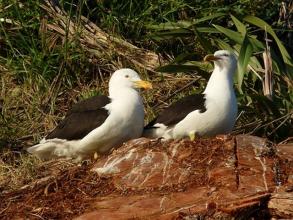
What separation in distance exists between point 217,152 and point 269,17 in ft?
15.4

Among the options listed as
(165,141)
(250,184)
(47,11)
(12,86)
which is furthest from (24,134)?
(250,184)

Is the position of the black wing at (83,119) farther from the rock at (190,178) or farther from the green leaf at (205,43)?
the green leaf at (205,43)

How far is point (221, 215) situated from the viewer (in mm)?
7652

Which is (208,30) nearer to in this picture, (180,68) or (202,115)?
(180,68)

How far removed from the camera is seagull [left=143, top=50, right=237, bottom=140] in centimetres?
929

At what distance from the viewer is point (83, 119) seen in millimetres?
9414

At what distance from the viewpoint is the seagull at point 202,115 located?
9289 mm

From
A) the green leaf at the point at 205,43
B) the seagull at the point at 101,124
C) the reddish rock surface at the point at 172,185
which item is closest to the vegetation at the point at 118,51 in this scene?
the green leaf at the point at 205,43

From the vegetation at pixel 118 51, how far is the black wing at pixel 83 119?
127 centimetres

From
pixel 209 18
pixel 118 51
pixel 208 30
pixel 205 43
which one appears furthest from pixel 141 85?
pixel 118 51

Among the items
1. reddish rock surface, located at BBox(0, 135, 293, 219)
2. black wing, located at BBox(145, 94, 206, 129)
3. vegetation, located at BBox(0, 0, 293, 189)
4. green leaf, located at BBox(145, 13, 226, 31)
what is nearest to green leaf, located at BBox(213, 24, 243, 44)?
vegetation, located at BBox(0, 0, 293, 189)

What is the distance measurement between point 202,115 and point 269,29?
2672mm

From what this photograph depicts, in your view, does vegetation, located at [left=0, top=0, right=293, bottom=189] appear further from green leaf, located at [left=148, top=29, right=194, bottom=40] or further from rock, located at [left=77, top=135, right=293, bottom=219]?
rock, located at [left=77, top=135, right=293, bottom=219]

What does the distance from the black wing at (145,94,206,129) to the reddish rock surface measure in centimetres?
81
